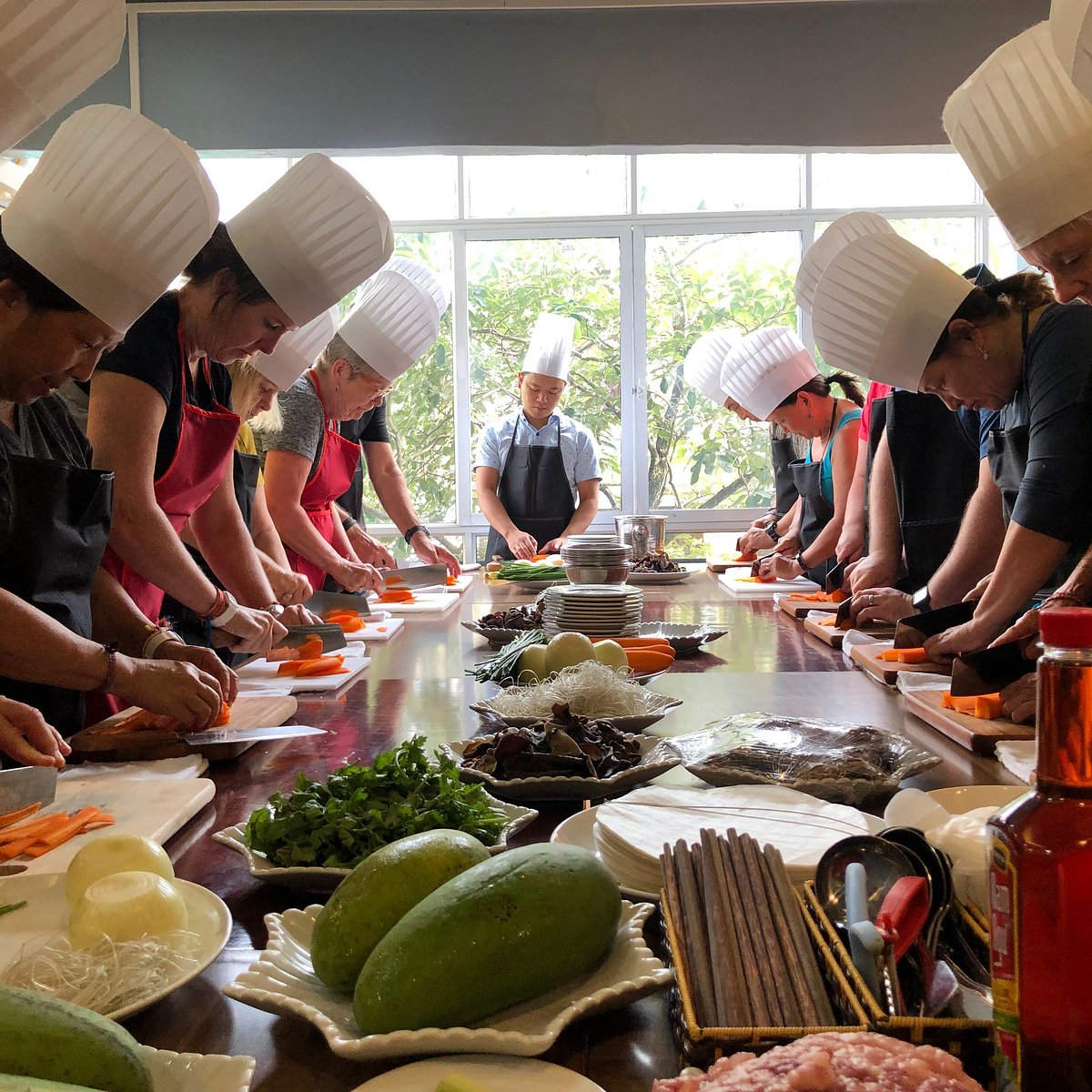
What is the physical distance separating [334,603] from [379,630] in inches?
12.1

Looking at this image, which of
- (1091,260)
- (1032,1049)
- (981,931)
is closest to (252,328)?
(1091,260)

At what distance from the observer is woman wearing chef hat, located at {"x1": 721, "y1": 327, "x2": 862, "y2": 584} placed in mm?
5363

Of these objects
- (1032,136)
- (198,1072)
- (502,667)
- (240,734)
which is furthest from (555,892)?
(1032,136)

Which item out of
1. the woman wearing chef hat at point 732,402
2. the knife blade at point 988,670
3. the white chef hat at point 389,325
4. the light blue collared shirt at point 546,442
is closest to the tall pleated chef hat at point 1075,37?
the knife blade at point 988,670

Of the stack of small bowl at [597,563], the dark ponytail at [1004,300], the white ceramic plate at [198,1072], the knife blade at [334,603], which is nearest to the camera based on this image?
the white ceramic plate at [198,1072]

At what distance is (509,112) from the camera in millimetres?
5684

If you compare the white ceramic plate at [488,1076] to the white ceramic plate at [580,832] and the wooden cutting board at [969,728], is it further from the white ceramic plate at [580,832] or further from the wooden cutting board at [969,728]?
the wooden cutting board at [969,728]

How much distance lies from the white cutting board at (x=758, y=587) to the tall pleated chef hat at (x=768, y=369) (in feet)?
3.48

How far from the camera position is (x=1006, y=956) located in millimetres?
596

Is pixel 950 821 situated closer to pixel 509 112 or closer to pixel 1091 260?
pixel 1091 260

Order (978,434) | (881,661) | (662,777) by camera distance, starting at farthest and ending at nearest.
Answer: (978,434) < (881,661) < (662,777)

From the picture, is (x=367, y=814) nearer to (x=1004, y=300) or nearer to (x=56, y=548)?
(x=56, y=548)

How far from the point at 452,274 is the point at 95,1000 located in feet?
24.8

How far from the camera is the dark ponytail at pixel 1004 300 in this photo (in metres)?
2.79
